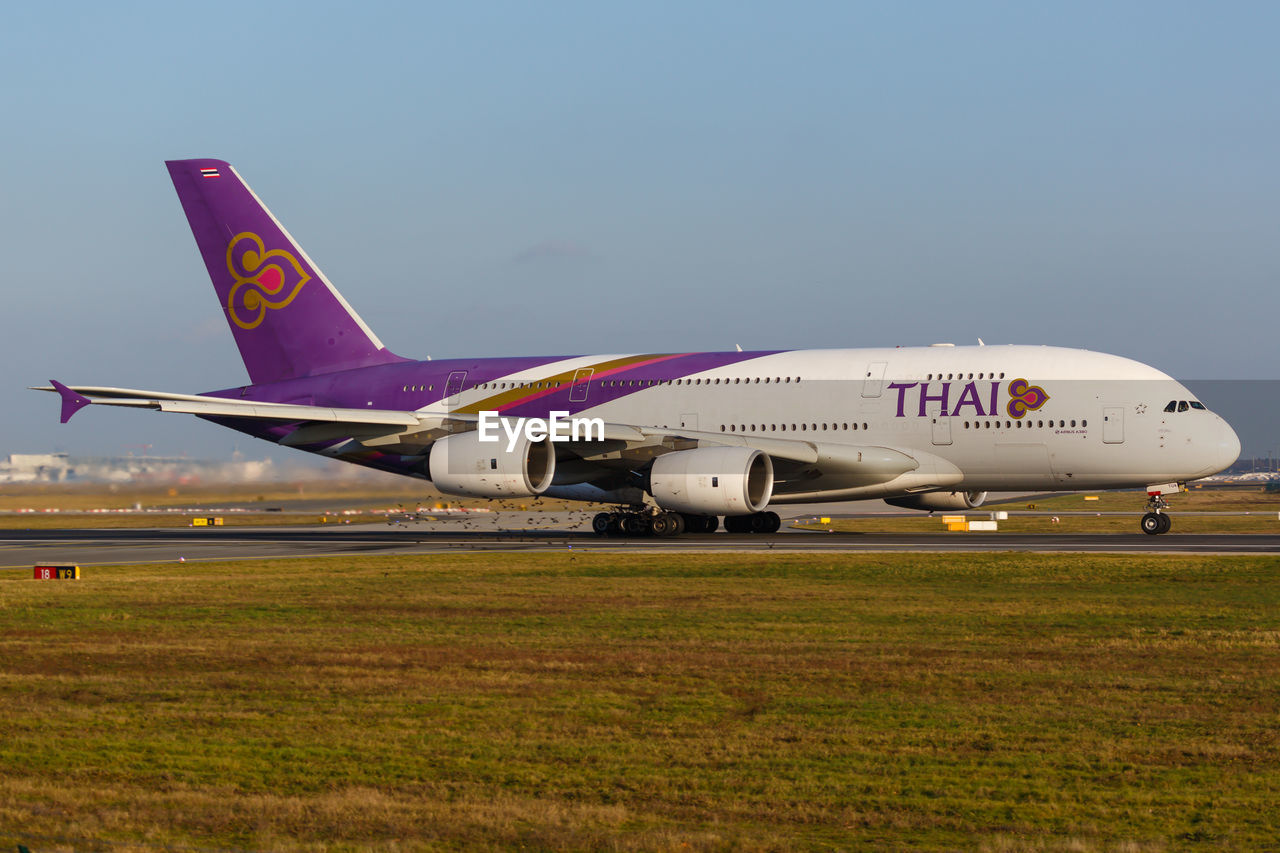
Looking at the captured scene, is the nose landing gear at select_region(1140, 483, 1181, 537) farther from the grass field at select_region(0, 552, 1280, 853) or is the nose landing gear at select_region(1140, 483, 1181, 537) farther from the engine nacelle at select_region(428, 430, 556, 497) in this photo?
the engine nacelle at select_region(428, 430, 556, 497)

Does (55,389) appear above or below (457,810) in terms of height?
Result: above

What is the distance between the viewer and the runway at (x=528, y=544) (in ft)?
95.6

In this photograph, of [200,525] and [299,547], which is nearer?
[299,547]

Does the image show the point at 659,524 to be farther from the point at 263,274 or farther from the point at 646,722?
the point at 646,722

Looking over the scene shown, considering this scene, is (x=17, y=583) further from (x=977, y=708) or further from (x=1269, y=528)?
(x=1269, y=528)

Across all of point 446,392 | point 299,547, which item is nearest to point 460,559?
point 299,547

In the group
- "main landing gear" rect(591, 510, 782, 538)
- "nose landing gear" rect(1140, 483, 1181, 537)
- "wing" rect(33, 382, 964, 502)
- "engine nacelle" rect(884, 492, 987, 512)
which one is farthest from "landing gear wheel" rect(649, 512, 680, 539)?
"nose landing gear" rect(1140, 483, 1181, 537)

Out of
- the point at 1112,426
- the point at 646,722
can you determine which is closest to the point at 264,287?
the point at 1112,426

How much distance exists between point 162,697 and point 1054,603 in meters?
11.9

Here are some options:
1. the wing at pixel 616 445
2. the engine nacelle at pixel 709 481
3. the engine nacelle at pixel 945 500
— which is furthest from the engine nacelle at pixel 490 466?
the engine nacelle at pixel 945 500

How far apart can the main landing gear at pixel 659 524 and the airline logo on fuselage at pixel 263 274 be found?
12.2 metres

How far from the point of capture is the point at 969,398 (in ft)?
110

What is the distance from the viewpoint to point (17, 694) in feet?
37.4
